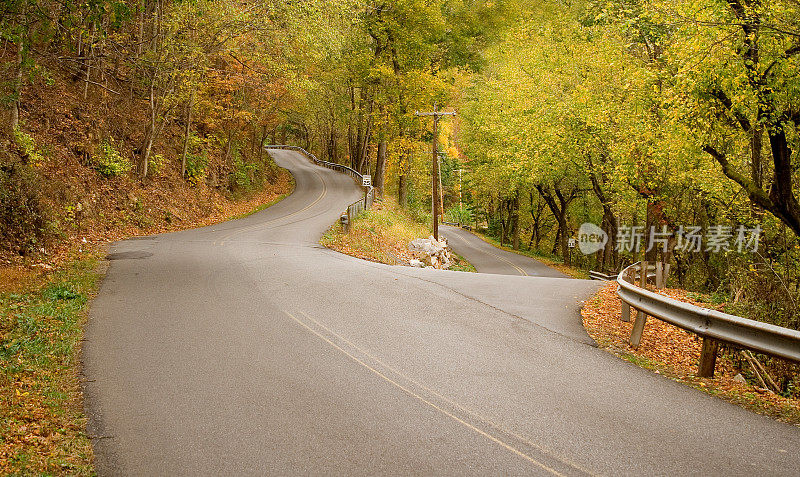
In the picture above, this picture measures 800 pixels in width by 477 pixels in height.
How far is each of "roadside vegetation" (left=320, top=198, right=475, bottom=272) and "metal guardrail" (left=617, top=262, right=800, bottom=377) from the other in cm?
1314

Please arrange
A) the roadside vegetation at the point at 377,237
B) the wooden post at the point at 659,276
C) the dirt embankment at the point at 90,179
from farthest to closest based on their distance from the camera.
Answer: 1. the roadside vegetation at the point at 377,237
2. the wooden post at the point at 659,276
3. the dirt embankment at the point at 90,179

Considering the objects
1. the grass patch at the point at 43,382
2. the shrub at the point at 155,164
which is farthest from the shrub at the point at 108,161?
the grass patch at the point at 43,382

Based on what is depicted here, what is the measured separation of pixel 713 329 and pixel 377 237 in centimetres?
1894

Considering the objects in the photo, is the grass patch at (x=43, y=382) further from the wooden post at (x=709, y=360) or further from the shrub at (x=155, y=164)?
the shrub at (x=155, y=164)

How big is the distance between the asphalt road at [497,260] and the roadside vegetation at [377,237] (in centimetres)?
300

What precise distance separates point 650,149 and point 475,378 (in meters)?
14.7

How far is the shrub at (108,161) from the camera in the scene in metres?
22.1

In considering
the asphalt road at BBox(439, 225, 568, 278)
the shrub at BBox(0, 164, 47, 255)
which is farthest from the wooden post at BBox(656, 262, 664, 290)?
the shrub at BBox(0, 164, 47, 255)

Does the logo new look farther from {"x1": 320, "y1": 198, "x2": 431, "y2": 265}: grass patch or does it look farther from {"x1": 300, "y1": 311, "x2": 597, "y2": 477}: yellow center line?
{"x1": 300, "y1": 311, "x2": 597, "y2": 477}: yellow center line

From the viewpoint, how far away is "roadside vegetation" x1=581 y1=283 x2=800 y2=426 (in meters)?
6.30

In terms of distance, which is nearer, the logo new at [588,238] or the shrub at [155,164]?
the shrub at [155,164]

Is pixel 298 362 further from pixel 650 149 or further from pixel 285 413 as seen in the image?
pixel 650 149

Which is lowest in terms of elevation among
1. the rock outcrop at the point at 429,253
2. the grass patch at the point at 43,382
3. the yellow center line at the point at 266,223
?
the rock outcrop at the point at 429,253

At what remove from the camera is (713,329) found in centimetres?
686
